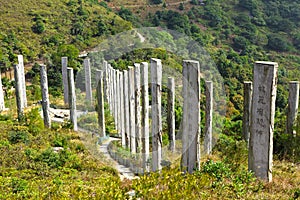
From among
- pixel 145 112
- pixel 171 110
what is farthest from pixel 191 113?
pixel 171 110

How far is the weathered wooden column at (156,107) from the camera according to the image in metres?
6.99

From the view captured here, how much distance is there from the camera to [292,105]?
972cm

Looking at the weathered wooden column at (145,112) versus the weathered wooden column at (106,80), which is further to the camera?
the weathered wooden column at (106,80)

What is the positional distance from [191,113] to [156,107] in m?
1.45

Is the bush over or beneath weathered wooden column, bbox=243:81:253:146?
beneath

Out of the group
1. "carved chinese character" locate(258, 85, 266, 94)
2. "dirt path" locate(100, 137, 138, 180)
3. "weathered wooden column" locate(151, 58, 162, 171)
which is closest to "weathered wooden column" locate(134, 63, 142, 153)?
"dirt path" locate(100, 137, 138, 180)

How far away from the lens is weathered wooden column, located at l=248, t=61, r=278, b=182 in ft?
16.1

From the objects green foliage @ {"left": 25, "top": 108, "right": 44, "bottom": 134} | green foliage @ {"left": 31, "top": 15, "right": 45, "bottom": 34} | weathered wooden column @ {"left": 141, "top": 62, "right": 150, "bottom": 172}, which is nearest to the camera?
weathered wooden column @ {"left": 141, "top": 62, "right": 150, "bottom": 172}

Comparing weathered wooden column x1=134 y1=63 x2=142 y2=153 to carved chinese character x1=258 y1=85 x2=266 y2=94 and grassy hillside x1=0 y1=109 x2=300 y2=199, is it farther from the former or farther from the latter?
carved chinese character x1=258 y1=85 x2=266 y2=94

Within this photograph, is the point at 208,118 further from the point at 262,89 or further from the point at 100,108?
the point at 262,89

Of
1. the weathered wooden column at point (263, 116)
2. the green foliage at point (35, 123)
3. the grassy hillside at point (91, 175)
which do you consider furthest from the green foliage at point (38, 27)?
the weathered wooden column at point (263, 116)

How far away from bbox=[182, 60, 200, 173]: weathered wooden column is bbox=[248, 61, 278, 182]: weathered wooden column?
3.24 feet

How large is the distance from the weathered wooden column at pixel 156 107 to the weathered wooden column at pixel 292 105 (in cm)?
445

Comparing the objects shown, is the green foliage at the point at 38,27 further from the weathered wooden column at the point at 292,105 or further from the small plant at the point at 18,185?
the small plant at the point at 18,185
